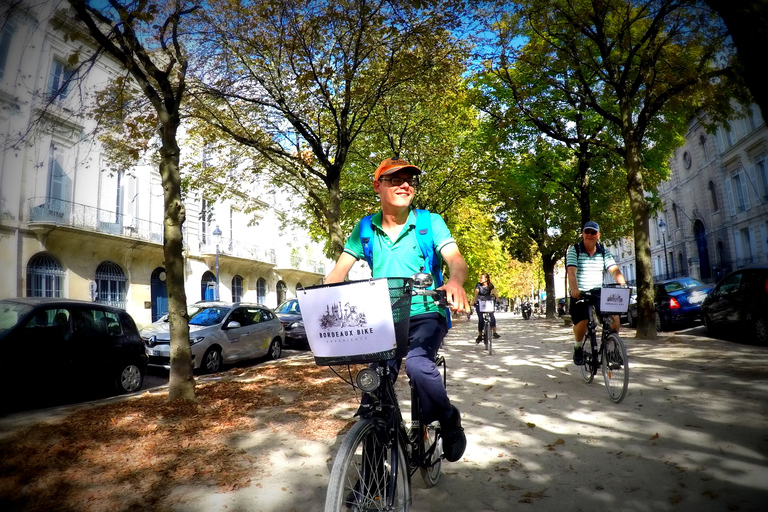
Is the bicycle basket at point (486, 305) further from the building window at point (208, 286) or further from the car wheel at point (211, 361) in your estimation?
the building window at point (208, 286)

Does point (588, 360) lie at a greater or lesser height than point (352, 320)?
lesser

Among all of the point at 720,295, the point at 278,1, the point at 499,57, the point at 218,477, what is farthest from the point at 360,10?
the point at 720,295

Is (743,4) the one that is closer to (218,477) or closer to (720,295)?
(218,477)

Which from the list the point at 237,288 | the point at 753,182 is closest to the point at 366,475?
the point at 753,182

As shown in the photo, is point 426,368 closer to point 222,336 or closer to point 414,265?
point 414,265

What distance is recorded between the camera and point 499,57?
38.3 feet

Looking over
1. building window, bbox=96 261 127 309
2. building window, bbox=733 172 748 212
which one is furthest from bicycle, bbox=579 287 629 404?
building window, bbox=96 261 127 309

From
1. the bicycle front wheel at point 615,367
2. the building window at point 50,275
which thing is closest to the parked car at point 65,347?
the building window at point 50,275

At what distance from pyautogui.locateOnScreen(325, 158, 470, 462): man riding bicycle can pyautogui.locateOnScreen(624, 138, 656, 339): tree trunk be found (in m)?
9.85

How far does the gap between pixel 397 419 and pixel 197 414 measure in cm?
389

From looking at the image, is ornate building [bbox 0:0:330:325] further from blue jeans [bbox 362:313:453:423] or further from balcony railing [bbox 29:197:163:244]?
blue jeans [bbox 362:313:453:423]

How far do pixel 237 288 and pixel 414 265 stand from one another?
29669 millimetres

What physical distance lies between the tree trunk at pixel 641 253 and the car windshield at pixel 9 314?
11.8 meters

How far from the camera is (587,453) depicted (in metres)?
3.88
